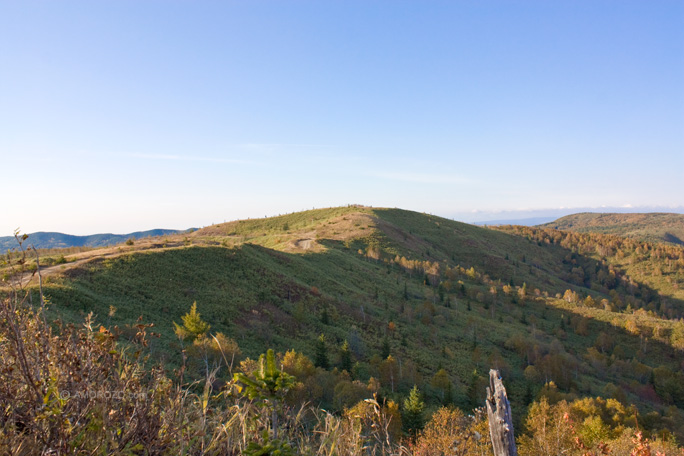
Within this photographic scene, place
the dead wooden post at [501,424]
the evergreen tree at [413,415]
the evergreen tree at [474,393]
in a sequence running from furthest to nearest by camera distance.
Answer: the evergreen tree at [474,393] → the evergreen tree at [413,415] → the dead wooden post at [501,424]

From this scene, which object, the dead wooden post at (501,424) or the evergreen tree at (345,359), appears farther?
the evergreen tree at (345,359)

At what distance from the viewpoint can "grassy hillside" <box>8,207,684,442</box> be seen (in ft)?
102

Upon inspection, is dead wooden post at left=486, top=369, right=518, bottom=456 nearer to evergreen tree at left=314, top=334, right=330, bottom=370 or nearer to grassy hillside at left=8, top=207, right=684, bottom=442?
grassy hillside at left=8, top=207, right=684, bottom=442

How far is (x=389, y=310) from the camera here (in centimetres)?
5469

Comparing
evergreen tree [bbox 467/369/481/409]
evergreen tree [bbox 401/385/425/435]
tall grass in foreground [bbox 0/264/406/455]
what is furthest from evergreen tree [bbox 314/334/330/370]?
tall grass in foreground [bbox 0/264/406/455]

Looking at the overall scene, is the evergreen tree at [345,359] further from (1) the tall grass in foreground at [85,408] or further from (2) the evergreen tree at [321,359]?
(1) the tall grass in foreground at [85,408]

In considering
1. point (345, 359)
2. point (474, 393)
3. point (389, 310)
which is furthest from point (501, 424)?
point (389, 310)

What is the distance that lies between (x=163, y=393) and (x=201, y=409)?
16.7 inches

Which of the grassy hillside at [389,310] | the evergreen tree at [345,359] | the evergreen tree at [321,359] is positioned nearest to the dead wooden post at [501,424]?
the grassy hillside at [389,310]

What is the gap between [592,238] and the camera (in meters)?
176

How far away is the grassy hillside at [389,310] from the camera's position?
3105 centimetres

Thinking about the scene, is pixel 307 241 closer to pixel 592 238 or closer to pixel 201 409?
pixel 201 409

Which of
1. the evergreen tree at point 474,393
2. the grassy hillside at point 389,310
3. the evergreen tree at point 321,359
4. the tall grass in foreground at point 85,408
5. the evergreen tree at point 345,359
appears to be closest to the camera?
the tall grass in foreground at point 85,408

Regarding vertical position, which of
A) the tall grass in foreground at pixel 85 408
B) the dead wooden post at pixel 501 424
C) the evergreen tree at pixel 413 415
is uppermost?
the tall grass in foreground at pixel 85 408
